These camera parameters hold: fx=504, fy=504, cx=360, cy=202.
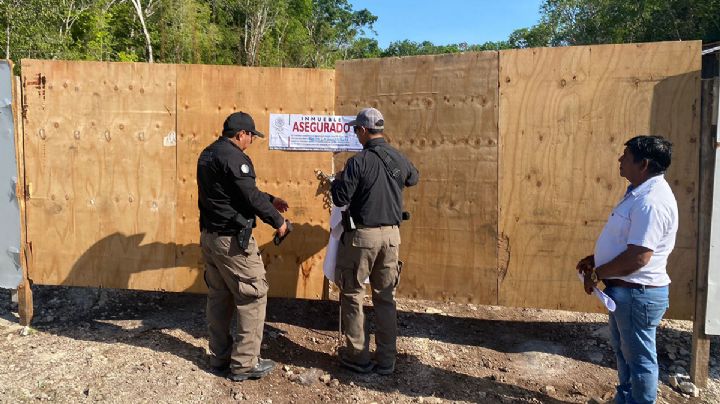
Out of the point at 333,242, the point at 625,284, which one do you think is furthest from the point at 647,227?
the point at 333,242

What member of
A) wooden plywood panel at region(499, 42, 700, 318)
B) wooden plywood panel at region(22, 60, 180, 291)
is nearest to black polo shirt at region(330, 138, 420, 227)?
wooden plywood panel at region(499, 42, 700, 318)

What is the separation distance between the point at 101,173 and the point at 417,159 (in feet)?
9.98

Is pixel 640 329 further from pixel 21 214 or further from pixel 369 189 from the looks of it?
pixel 21 214

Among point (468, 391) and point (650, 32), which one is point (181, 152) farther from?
point (650, 32)

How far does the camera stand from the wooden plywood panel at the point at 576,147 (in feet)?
13.1

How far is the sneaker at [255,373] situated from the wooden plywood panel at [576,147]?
213 cm

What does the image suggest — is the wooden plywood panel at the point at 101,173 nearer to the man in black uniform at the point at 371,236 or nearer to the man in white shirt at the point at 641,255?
the man in black uniform at the point at 371,236

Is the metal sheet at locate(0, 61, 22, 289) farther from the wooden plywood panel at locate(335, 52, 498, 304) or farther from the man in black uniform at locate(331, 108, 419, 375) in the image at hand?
the man in black uniform at locate(331, 108, 419, 375)

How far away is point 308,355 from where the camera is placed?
14.5 ft

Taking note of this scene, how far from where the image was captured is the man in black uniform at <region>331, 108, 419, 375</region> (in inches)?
150

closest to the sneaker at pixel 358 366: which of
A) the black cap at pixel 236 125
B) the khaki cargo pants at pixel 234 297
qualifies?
the khaki cargo pants at pixel 234 297

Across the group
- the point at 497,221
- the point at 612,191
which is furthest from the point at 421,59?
the point at 612,191

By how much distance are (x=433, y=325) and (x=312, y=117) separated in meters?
2.36

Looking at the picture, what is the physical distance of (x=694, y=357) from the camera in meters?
3.94
